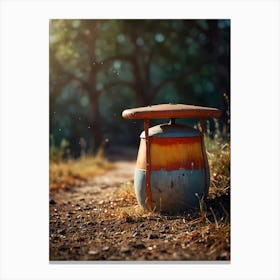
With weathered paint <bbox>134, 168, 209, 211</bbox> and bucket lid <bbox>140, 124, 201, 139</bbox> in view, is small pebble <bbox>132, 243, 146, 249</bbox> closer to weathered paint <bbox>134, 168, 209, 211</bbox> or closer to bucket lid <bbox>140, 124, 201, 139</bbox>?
weathered paint <bbox>134, 168, 209, 211</bbox>

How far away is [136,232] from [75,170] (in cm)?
346

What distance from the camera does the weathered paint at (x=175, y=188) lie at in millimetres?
3930

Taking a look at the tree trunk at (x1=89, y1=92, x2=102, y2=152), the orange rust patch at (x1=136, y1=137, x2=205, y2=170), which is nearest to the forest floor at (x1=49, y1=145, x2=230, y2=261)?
the orange rust patch at (x1=136, y1=137, x2=205, y2=170)

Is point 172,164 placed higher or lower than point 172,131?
lower

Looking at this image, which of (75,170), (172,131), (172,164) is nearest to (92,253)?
(172,164)

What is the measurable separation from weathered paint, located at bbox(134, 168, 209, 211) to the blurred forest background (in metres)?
3.30

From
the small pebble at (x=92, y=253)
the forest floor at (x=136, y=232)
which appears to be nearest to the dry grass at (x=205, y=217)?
the forest floor at (x=136, y=232)

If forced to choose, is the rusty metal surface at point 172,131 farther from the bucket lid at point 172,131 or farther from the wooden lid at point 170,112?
the wooden lid at point 170,112

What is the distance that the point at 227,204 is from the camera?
4.20 metres

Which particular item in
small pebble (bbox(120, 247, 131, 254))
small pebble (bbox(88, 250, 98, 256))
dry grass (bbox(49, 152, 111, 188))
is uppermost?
dry grass (bbox(49, 152, 111, 188))

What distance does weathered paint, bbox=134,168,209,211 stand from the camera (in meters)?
3.93

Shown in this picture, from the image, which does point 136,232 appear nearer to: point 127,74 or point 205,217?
point 205,217

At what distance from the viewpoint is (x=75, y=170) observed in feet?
23.4
